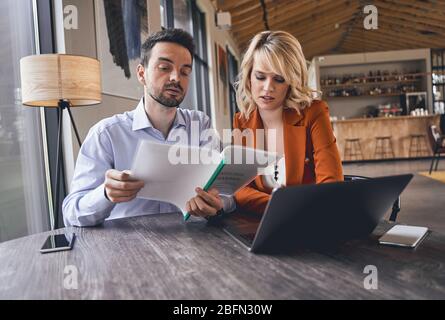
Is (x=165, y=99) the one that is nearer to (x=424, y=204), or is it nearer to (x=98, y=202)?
(x=98, y=202)

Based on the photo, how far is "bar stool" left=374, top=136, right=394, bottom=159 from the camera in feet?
34.1

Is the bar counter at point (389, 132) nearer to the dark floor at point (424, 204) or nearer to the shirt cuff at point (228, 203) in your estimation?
the dark floor at point (424, 204)

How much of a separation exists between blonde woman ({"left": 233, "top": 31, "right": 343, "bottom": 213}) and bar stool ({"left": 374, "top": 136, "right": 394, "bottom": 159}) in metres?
9.33

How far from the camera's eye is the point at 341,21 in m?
12.5

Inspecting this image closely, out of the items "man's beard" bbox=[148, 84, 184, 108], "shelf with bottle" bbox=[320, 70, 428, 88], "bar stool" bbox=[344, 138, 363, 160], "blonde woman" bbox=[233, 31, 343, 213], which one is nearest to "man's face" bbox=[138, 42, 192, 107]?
"man's beard" bbox=[148, 84, 184, 108]

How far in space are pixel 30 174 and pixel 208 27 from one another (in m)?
5.85

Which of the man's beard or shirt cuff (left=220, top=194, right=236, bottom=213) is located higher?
the man's beard

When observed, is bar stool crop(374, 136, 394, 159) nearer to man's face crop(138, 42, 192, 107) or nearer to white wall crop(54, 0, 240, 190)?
white wall crop(54, 0, 240, 190)

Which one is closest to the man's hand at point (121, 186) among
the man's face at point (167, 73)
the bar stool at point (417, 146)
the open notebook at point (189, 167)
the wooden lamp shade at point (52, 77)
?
the open notebook at point (189, 167)

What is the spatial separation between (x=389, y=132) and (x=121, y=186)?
1025 centimetres

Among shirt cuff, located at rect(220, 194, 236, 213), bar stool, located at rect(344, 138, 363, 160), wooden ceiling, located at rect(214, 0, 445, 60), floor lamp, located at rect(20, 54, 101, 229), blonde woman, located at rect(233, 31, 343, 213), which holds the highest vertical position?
wooden ceiling, located at rect(214, 0, 445, 60)

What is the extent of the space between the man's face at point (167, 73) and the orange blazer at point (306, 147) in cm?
29

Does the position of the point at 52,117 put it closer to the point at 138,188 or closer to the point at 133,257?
the point at 138,188

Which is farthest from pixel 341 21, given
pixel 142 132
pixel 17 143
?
pixel 142 132
